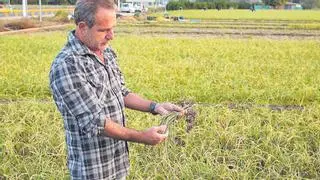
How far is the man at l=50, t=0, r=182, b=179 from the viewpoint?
Answer: 222cm

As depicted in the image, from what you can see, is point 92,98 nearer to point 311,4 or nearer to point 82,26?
point 82,26

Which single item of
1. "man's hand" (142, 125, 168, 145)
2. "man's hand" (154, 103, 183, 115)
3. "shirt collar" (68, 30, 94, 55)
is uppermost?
"shirt collar" (68, 30, 94, 55)

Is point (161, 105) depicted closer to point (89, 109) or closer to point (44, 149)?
point (89, 109)

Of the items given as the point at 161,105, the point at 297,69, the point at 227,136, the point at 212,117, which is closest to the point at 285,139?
the point at 227,136

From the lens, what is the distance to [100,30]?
2.24 m

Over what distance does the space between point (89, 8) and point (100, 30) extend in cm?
11

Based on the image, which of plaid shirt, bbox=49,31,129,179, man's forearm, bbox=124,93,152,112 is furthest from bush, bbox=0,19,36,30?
plaid shirt, bbox=49,31,129,179

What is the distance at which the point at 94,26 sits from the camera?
222 centimetres

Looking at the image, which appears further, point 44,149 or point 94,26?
point 44,149

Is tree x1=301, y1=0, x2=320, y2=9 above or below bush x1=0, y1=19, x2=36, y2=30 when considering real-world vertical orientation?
above

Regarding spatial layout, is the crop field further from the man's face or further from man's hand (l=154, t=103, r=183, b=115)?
the man's face

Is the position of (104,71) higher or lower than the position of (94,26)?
lower

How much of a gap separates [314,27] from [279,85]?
2290 cm

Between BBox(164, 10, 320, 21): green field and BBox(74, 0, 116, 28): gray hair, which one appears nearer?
BBox(74, 0, 116, 28): gray hair
